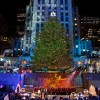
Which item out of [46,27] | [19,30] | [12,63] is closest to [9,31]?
[19,30]

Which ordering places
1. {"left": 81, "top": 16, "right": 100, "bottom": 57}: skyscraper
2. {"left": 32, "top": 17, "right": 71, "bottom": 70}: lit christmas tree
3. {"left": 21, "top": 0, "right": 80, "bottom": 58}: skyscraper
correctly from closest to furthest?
{"left": 32, "top": 17, "right": 71, "bottom": 70}: lit christmas tree, {"left": 21, "top": 0, "right": 80, "bottom": 58}: skyscraper, {"left": 81, "top": 16, "right": 100, "bottom": 57}: skyscraper

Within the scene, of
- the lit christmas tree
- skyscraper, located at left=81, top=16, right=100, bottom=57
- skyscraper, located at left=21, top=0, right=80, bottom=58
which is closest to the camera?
the lit christmas tree

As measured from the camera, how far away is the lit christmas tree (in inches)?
1515

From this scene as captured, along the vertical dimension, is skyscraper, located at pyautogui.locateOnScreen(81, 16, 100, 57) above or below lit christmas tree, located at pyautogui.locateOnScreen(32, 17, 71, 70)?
above

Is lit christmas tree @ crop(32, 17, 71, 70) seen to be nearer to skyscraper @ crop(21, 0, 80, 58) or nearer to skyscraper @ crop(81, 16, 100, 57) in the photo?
skyscraper @ crop(21, 0, 80, 58)

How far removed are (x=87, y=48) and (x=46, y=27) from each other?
258 feet

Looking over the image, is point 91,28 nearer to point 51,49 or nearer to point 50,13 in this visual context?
A: point 50,13

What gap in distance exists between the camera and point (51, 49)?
38.8m

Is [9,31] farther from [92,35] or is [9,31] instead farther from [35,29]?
[92,35]

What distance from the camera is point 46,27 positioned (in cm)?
4100

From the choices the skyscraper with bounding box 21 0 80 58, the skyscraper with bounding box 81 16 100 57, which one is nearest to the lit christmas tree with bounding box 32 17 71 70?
the skyscraper with bounding box 21 0 80 58

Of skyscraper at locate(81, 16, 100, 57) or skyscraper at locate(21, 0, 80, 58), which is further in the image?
skyscraper at locate(81, 16, 100, 57)

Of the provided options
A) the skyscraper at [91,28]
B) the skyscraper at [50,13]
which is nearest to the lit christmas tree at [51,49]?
the skyscraper at [50,13]

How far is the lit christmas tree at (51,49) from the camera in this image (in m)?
38.5
